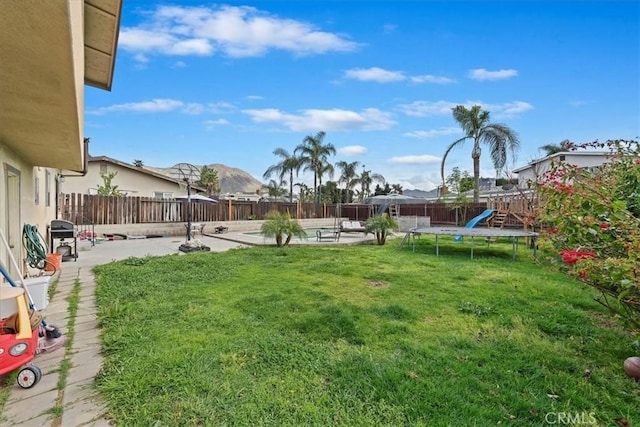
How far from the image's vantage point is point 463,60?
44.5ft

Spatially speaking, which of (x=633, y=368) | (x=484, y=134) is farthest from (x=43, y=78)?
(x=484, y=134)

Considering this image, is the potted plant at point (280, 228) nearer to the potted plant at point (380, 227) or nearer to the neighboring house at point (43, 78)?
the potted plant at point (380, 227)

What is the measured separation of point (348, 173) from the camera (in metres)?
39.8

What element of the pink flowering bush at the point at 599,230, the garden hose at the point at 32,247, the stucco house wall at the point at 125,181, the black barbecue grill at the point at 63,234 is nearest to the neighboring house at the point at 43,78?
the garden hose at the point at 32,247

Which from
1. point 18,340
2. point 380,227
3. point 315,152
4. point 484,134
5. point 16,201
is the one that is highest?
point 315,152

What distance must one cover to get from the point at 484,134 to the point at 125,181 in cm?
2198

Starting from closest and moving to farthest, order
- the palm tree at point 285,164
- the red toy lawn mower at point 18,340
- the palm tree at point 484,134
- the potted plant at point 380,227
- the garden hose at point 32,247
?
the red toy lawn mower at point 18,340 < the garden hose at point 32,247 < the potted plant at point 380,227 < the palm tree at point 484,134 < the palm tree at point 285,164

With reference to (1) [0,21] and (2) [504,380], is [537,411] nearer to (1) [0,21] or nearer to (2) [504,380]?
(2) [504,380]

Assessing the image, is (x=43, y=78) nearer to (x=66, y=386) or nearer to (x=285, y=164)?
(x=66, y=386)

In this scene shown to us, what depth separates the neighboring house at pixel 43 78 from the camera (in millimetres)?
1691

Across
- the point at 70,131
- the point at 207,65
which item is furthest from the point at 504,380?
the point at 207,65

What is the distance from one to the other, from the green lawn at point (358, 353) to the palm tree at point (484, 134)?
52.8 ft

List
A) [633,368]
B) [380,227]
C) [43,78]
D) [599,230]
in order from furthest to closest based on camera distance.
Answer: [380,227]
[633,368]
[599,230]
[43,78]

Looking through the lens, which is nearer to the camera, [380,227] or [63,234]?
[63,234]
